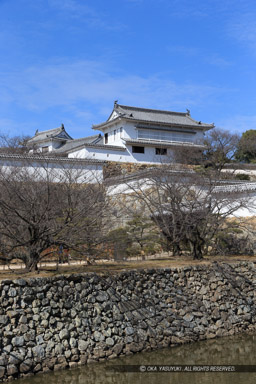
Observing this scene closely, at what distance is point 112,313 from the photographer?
9.51 meters

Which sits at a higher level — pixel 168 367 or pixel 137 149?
pixel 137 149

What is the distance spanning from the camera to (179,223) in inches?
570

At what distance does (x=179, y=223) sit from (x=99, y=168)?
10.3 metres

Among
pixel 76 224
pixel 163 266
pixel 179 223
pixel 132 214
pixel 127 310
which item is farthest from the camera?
pixel 132 214

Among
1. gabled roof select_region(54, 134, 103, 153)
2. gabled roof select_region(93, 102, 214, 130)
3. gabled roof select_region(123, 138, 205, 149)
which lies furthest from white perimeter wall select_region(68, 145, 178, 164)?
gabled roof select_region(93, 102, 214, 130)

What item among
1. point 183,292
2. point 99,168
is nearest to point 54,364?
point 183,292

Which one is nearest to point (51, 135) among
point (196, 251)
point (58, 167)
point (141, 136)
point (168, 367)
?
point (141, 136)

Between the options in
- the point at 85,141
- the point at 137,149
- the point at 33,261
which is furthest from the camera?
the point at 85,141

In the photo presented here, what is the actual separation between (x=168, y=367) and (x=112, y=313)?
173 cm

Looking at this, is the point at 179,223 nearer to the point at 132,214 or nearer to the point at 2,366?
the point at 132,214

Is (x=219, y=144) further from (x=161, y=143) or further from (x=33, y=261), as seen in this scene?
(x=33, y=261)

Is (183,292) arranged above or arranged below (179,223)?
below

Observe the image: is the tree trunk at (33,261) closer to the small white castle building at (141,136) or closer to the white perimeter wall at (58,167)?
the white perimeter wall at (58,167)

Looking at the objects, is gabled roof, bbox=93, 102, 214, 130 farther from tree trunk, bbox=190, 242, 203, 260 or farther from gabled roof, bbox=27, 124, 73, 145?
tree trunk, bbox=190, 242, 203, 260
